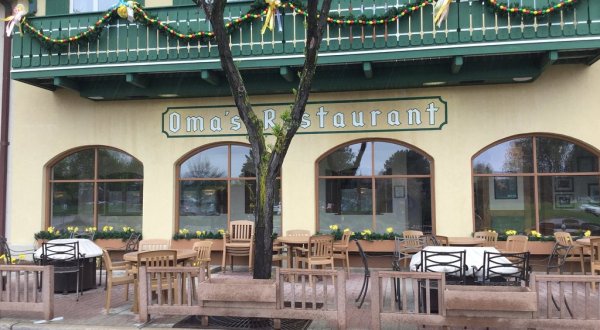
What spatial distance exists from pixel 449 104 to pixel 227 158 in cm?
531

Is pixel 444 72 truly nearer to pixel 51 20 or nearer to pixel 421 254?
pixel 421 254

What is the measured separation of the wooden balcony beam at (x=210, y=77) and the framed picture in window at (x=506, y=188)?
21.8 ft

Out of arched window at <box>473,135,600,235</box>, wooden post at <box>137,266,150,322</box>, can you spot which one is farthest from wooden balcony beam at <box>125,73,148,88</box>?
arched window at <box>473,135,600,235</box>

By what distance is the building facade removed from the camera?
10133 mm

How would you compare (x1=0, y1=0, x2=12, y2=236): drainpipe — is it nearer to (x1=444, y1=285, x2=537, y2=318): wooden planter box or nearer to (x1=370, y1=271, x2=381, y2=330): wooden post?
(x1=370, y1=271, x2=381, y2=330): wooden post

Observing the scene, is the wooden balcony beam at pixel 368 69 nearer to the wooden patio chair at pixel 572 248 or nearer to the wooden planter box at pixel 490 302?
the wooden patio chair at pixel 572 248

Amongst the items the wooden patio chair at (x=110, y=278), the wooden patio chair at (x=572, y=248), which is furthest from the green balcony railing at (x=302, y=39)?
the wooden patio chair at (x=110, y=278)

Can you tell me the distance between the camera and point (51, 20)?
11531 millimetres

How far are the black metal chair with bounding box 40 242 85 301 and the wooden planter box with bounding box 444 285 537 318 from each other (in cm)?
631

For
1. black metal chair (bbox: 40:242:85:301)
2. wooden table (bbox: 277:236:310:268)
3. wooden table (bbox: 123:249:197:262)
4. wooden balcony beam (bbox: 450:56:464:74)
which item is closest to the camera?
wooden table (bbox: 123:249:197:262)

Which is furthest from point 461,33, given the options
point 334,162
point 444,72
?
point 334,162

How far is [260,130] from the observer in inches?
286

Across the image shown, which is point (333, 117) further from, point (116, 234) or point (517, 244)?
point (116, 234)

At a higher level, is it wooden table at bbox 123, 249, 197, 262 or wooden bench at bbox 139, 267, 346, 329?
wooden table at bbox 123, 249, 197, 262
